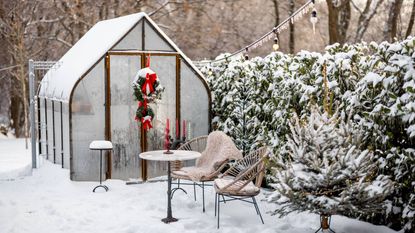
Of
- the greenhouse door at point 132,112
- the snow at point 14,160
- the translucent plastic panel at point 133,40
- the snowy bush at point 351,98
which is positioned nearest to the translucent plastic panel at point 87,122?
the greenhouse door at point 132,112

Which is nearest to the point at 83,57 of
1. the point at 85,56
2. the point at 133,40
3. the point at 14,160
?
the point at 85,56

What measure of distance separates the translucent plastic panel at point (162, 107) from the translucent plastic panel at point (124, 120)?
0.93 ft

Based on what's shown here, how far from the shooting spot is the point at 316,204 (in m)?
5.30

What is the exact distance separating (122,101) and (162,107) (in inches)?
29.7

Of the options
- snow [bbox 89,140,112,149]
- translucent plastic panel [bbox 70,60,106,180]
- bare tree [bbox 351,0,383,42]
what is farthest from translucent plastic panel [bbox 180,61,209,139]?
bare tree [bbox 351,0,383,42]

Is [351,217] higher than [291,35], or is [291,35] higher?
[291,35]

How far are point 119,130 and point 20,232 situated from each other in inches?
117

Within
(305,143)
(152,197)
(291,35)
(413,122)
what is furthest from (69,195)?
(291,35)

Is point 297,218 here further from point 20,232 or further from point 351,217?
point 20,232

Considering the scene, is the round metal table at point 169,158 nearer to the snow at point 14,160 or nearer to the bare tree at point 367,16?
the snow at point 14,160

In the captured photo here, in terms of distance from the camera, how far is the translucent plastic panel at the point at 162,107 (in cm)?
909

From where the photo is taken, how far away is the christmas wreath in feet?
26.6

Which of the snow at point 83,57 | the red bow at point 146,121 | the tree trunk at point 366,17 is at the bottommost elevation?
the red bow at point 146,121

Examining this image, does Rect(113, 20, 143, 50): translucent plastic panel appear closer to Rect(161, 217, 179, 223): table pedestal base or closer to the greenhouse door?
the greenhouse door
